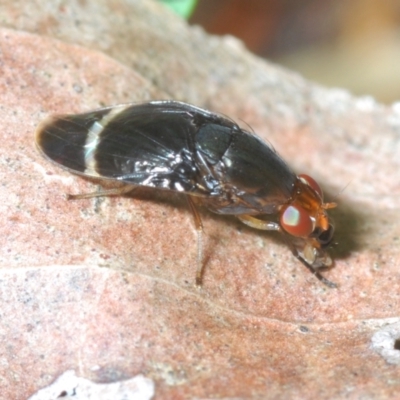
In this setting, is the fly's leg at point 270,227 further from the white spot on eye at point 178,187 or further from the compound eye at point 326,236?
the white spot on eye at point 178,187

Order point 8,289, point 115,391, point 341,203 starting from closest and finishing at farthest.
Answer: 1. point 115,391
2. point 8,289
3. point 341,203

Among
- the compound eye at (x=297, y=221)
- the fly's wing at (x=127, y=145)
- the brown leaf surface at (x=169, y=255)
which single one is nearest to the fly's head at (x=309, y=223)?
the compound eye at (x=297, y=221)

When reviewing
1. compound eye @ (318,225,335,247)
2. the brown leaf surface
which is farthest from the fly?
the brown leaf surface

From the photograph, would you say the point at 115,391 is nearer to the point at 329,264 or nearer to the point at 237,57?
the point at 329,264

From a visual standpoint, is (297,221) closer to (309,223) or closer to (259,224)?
(309,223)

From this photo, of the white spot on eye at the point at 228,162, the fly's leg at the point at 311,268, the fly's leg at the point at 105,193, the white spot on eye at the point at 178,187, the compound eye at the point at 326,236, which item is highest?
the white spot on eye at the point at 228,162

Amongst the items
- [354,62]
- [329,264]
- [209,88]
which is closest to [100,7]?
[209,88]

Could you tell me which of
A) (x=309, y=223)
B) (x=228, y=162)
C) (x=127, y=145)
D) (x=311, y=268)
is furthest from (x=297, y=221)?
(x=127, y=145)
